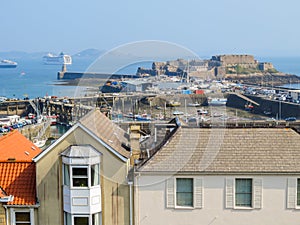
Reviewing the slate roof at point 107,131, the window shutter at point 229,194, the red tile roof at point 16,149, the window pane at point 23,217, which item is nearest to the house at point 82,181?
the slate roof at point 107,131

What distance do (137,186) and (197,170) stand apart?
172cm

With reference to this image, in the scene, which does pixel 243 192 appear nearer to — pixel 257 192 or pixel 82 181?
pixel 257 192

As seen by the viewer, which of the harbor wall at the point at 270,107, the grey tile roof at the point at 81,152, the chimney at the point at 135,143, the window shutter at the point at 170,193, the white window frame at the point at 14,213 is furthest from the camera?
the harbor wall at the point at 270,107

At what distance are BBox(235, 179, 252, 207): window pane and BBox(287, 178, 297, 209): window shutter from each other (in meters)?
1.04

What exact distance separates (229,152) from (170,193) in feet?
6.63

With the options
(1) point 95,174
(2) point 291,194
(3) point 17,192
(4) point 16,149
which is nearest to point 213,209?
(2) point 291,194

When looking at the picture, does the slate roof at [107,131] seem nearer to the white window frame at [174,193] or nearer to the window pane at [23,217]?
the white window frame at [174,193]

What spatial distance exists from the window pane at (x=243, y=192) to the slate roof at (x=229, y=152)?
1.25 feet

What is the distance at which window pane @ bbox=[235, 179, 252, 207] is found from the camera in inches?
515

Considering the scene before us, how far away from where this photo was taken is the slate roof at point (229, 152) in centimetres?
1302

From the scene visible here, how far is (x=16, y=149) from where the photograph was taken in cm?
1593

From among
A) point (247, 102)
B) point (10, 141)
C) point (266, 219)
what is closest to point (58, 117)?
point (247, 102)

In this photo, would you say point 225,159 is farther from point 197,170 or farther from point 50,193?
point 50,193

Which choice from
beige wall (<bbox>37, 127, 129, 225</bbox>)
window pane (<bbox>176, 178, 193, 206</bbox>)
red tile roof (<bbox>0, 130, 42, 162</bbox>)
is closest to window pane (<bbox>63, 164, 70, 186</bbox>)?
beige wall (<bbox>37, 127, 129, 225</bbox>)
